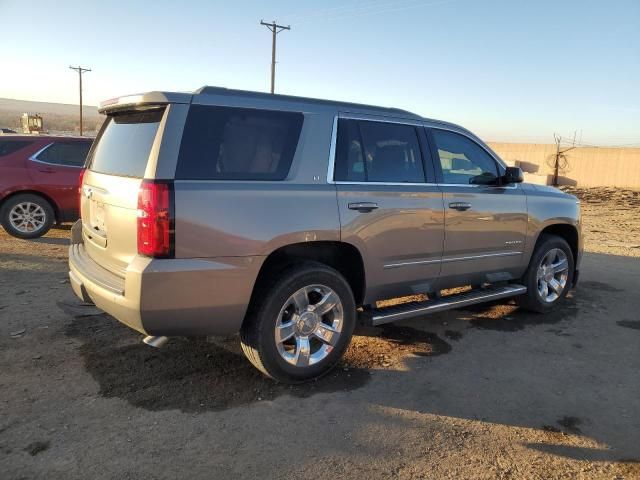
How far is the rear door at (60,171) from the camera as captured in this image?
8484mm

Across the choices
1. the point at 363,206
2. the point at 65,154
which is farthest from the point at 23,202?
the point at 363,206

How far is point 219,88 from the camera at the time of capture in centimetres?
346

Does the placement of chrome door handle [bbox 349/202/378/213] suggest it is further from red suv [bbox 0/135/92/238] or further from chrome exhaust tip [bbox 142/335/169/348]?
red suv [bbox 0/135/92/238]

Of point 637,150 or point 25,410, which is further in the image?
point 637,150

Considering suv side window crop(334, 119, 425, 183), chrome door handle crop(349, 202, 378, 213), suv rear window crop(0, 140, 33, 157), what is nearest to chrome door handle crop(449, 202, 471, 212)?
suv side window crop(334, 119, 425, 183)

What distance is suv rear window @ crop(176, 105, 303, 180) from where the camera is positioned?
10.6 ft

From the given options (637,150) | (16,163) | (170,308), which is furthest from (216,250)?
(637,150)

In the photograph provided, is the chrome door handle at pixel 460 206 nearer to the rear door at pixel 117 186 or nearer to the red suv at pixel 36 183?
the rear door at pixel 117 186

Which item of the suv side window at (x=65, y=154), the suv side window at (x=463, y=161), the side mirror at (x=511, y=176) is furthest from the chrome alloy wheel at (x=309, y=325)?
the suv side window at (x=65, y=154)

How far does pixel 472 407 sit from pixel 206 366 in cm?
193

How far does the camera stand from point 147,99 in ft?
11.0

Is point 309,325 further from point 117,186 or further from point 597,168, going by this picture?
point 597,168

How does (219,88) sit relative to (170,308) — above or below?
above

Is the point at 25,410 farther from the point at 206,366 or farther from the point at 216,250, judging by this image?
the point at 216,250
